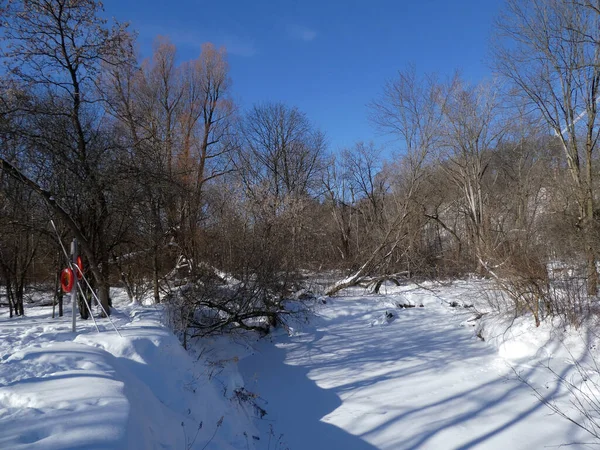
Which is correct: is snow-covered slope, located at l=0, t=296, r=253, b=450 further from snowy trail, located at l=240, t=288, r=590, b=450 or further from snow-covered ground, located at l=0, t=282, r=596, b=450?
snowy trail, located at l=240, t=288, r=590, b=450

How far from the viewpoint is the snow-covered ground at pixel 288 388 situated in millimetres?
3801

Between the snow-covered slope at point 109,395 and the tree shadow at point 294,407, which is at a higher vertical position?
the snow-covered slope at point 109,395

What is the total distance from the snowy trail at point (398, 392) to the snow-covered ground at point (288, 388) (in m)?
0.03

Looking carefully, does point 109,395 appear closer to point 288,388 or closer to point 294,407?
point 294,407

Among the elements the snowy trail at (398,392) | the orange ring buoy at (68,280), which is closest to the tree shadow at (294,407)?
the snowy trail at (398,392)

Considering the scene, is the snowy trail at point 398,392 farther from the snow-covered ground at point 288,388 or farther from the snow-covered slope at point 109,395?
the snow-covered slope at point 109,395

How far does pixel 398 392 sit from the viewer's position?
8.02 metres

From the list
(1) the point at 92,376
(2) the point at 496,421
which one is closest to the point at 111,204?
(1) the point at 92,376

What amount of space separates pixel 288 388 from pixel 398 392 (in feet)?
7.44

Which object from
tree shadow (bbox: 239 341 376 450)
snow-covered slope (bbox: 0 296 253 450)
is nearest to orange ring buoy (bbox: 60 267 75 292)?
snow-covered slope (bbox: 0 296 253 450)

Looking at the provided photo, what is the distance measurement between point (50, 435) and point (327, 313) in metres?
12.4

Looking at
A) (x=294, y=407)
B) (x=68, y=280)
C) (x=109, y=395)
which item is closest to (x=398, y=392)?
(x=294, y=407)

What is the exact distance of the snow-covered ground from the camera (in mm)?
3801

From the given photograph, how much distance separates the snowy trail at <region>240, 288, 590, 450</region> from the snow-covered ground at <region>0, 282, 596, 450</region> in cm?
3
